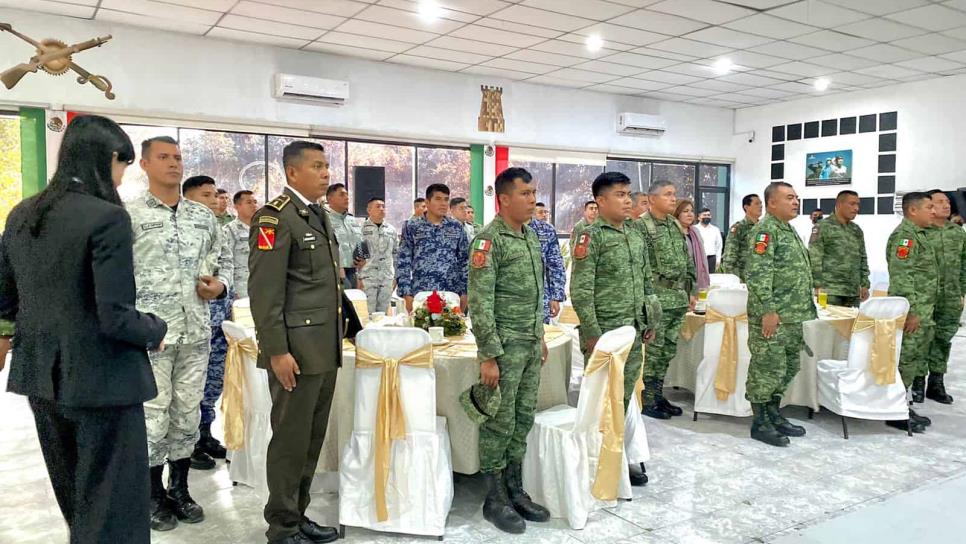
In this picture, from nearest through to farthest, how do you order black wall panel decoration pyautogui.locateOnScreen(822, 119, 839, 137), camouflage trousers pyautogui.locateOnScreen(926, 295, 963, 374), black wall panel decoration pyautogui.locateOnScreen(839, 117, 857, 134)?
1. camouflage trousers pyautogui.locateOnScreen(926, 295, 963, 374)
2. black wall panel decoration pyautogui.locateOnScreen(839, 117, 857, 134)
3. black wall panel decoration pyautogui.locateOnScreen(822, 119, 839, 137)

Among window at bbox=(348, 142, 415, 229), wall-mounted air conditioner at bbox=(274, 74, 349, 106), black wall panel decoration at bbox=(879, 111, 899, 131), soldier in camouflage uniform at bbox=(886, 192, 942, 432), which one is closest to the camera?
soldier in camouflage uniform at bbox=(886, 192, 942, 432)

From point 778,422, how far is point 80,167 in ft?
14.5

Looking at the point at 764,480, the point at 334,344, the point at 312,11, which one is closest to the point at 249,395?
the point at 334,344

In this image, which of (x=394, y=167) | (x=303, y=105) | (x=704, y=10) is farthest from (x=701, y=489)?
(x=394, y=167)

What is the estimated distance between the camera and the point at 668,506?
3.43 meters

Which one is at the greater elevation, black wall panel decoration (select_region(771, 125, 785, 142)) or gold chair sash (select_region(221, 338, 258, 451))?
black wall panel decoration (select_region(771, 125, 785, 142))

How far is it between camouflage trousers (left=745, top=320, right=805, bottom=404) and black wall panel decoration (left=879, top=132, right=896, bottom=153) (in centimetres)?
780

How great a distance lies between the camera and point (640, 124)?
11.2m

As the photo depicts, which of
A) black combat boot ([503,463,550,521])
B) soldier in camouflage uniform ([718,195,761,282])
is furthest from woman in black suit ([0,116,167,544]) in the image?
soldier in camouflage uniform ([718,195,761,282])

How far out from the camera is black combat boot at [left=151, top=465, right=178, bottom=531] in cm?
314

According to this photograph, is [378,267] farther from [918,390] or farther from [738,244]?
[918,390]

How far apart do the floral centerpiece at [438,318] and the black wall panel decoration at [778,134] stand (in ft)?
33.5

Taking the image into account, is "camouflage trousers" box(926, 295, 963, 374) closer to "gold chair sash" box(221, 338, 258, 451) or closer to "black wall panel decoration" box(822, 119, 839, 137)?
"gold chair sash" box(221, 338, 258, 451)

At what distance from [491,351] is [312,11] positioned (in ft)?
16.4
